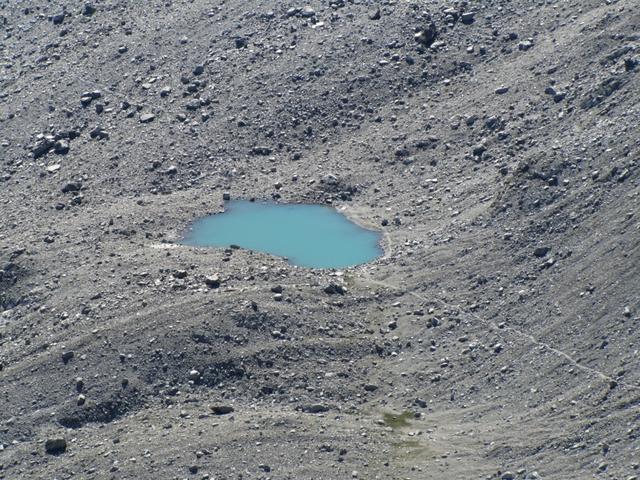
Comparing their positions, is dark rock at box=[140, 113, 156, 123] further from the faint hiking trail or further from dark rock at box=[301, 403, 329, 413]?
dark rock at box=[301, 403, 329, 413]

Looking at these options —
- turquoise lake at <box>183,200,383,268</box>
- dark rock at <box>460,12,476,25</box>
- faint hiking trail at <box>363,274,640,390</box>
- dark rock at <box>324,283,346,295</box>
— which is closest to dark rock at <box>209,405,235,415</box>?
dark rock at <box>324,283,346,295</box>

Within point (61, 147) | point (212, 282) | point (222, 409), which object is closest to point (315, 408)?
point (222, 409)

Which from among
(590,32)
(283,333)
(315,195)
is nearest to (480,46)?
(590,32)

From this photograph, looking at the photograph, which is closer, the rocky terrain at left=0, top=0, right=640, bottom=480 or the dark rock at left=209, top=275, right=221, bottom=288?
the rocky terrain at left=0, top=0, right=640, bottom=480

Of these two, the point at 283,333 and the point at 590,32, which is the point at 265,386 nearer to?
the point at 283,333

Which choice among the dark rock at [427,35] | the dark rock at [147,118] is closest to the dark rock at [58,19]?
the dark rock at [147,118]

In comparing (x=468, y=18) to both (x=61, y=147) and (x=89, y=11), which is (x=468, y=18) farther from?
(x=89, y=11)
